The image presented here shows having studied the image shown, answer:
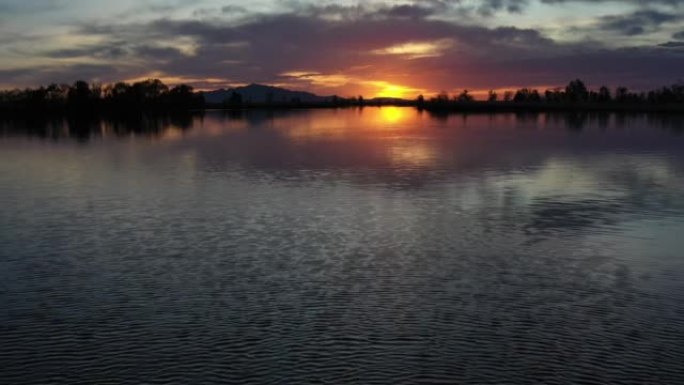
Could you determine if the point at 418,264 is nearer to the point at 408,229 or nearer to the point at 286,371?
the point at 408,229

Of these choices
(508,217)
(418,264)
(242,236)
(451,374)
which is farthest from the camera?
(508,217)

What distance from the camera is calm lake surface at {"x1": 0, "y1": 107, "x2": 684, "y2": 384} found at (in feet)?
54.9

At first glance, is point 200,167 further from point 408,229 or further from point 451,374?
point 451,374

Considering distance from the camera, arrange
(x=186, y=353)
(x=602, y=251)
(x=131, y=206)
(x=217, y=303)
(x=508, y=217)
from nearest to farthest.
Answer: (x=186, y=353) < (x=217, y=303) < (x=602, y=251) < (x=508, y=217) < (x=131, y=206)

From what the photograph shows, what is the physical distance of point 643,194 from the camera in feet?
147

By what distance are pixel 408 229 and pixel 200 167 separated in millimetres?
33704

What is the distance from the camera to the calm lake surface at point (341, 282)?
16.7 metres

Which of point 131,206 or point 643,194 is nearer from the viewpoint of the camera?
point 131,206

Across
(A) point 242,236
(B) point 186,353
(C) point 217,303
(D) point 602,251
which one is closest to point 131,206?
(A) point 242,236

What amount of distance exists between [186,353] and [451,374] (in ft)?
22.6

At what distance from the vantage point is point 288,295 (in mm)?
21875

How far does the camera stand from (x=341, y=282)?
2339 centimetres

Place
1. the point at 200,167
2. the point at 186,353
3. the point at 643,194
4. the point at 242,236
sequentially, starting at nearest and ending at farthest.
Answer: the point at 186,353 → the point at 242,236 → the point at 643,194 → the point at 200,167

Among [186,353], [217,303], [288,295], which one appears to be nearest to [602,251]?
[288,295]
